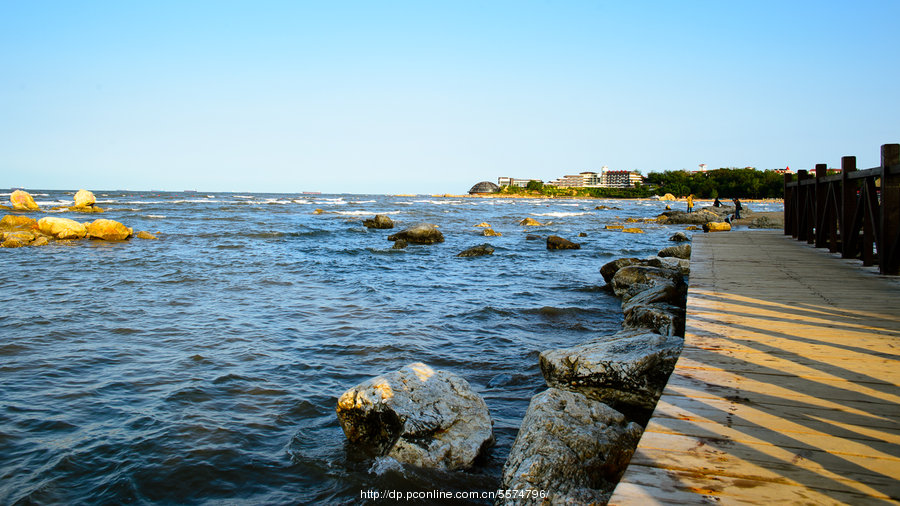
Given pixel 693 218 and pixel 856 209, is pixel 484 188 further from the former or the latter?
pixel 856 209

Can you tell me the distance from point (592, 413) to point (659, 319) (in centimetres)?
327

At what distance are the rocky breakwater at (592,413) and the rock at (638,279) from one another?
10.9 ft

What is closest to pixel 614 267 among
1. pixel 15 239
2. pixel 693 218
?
pixel 15 239

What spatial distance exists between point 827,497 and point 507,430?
10.8ft

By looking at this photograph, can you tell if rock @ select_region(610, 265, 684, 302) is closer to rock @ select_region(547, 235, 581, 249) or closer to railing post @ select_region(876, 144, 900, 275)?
railing post @ select_region(876, 144, 900, 275)

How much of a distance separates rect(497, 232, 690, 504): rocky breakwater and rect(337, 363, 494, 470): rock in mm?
597

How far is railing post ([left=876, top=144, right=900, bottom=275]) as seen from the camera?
654cm

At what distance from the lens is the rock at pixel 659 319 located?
686cm

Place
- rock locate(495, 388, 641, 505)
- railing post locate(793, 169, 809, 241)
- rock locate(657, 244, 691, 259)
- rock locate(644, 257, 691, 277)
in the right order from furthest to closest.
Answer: rock locate(657, 244, 691, 259), rock locate(644, 257, 691, 277), railing post locate(793, 169, 809, 241), rock locate(495, 388, 641, 505)

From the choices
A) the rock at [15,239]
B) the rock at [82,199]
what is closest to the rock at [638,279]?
the rock at [15,239]

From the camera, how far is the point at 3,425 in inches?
203

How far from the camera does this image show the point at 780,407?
9.81ft

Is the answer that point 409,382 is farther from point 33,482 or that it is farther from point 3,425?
point 3,425

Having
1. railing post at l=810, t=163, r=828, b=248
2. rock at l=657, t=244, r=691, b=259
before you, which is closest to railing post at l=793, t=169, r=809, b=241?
railing post at l=810, t=163, r=828, b=248
